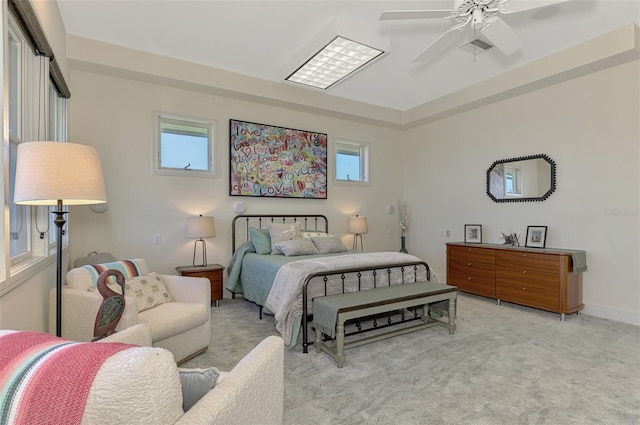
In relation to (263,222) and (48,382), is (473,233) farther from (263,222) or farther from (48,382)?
(48,382)

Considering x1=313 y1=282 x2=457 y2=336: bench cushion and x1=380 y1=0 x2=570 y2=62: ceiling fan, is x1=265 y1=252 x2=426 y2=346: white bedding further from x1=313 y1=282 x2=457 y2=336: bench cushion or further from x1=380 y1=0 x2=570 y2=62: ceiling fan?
x1=380 y1=0 x2=570 y2=62: ceiling fan

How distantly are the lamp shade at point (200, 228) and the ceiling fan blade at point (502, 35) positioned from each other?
138 inches

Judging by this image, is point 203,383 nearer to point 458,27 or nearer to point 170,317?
point 170,317

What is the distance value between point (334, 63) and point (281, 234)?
7.17 feet

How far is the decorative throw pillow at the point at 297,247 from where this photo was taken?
395cm

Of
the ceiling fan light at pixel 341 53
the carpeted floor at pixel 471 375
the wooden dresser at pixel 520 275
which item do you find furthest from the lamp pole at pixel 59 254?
the wooden dresser at pixel 520 275

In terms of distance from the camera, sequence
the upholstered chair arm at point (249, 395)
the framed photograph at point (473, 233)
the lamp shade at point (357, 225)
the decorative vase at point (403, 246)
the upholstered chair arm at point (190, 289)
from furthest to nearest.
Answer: the decorative vase at point (403, 246)
the lamp shade at point (357, 225)
the framed photograph at point (473, 233)
the upholstered chair arm at point (190, 289)
the upholstered chair arm at point (249, 395)

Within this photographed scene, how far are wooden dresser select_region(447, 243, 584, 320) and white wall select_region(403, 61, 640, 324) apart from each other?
0.39 m

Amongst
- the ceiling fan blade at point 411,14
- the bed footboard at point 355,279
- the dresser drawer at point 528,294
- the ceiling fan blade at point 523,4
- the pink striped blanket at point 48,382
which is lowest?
the dresser drawer at point 528,294

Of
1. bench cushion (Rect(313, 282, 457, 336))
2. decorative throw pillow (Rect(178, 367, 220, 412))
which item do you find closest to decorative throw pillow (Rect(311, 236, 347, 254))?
bench cushion (Rect(313, 282, 457, 336))

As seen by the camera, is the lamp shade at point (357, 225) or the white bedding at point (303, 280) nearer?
the white bedding at point (303, 280)

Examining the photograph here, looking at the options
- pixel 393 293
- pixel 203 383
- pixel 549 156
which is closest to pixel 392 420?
pixel 393 293

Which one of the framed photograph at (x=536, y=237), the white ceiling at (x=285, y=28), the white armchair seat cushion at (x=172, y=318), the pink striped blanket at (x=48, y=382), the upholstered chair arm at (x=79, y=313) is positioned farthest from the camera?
the framed photograph at (x=536, y=237)

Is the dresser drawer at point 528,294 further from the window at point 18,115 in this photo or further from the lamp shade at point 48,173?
the window at point 18,115
